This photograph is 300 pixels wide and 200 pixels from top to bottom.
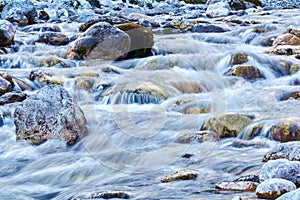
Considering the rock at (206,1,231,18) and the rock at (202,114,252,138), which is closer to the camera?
the rock at (202,114,252,138)

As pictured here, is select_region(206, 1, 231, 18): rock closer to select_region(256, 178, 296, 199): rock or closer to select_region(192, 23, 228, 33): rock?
select_region(192, 23, 228, 33): rock

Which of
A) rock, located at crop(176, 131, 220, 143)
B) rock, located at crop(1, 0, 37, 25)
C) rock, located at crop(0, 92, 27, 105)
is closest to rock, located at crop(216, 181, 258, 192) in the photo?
rock, located at crop(176, 131, 220, 143)

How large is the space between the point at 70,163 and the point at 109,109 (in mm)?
1982

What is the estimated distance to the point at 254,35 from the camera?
39.6 feet

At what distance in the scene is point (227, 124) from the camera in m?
5.50

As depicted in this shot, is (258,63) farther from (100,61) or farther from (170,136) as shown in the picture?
(170,136)

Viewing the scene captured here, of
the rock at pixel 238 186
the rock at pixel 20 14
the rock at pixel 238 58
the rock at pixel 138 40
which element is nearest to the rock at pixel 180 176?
the rock at pixel 238 186

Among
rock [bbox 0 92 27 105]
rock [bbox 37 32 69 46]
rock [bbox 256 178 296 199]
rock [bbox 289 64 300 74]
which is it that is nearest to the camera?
rock [bbox 256 178 296 199]

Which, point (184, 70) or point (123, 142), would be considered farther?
point (184, 70)

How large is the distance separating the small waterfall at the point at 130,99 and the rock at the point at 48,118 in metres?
1.58

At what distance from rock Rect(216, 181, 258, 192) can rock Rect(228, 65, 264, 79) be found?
4.63m

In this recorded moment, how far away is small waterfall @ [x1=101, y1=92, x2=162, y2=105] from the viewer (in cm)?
704

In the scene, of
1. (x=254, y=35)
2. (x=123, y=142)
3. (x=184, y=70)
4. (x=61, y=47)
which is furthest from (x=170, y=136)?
(x=254, y=35)

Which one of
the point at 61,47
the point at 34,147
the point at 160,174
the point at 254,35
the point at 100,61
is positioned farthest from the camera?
the point at 254,35
